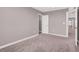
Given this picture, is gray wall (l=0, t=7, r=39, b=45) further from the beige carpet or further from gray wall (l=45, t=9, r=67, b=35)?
gray wall (l=45, t=9, r=67, b=35)

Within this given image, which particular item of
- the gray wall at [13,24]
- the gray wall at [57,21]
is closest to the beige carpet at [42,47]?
the gray wall at [13,24]

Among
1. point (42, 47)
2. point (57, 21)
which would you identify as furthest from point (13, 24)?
point (57, 21)

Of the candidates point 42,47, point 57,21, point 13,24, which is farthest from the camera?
point 57,21

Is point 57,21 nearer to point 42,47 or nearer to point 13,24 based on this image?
point 42,47

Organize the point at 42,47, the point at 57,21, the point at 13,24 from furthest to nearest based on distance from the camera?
the point at 57,21 < the point at 13,24 < the point at 42,47

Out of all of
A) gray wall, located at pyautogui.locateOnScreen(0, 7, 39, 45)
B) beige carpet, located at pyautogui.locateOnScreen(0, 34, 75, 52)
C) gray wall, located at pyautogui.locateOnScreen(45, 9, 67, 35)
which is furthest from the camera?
gray wall, located at pyautogui.locateOnScreen(45, 9, 67, 35)

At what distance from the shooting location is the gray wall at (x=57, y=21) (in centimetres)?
520

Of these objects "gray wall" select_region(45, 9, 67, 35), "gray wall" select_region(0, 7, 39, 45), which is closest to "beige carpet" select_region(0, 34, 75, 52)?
"gray wall" select_region(0, 7, 39, 45)

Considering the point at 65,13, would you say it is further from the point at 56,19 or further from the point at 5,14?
the point at 5,14

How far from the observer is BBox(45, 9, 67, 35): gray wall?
17.1 ft

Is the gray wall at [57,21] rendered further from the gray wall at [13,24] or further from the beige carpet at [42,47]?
the gray wall at [13,24]

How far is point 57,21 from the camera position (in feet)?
18.4

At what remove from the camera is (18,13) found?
144 inches


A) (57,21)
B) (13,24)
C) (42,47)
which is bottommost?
(42,47)
